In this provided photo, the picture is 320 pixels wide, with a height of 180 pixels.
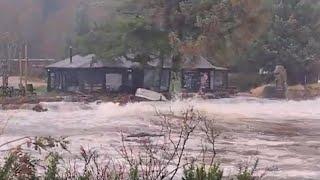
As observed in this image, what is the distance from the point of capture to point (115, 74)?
3969 centimetres

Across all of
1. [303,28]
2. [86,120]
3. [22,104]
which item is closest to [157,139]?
[86,120]

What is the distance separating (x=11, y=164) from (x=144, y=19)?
98.6ft

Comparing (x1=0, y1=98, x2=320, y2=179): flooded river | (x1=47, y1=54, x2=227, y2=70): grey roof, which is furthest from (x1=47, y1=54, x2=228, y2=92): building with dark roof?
(x1=0, y1=98, x2=320, y2=179): flooded river

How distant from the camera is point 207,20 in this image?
109 ft

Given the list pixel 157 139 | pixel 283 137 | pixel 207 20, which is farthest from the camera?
pixel 207 20

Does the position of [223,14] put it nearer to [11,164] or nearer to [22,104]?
[22,104]

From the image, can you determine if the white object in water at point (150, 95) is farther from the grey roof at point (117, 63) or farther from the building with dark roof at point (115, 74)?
the grey roof at point (117, 63)

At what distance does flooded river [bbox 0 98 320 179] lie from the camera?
12.6 m

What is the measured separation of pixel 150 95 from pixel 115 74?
17.1ft

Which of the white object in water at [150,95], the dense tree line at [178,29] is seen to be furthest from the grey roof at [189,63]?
the white object in water at [150,95]

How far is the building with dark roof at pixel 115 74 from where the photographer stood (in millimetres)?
38062

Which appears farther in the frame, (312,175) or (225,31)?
(225,31)

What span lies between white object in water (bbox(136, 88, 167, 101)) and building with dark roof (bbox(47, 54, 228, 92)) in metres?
1.66

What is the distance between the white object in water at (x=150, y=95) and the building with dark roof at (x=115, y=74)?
5.43ft
